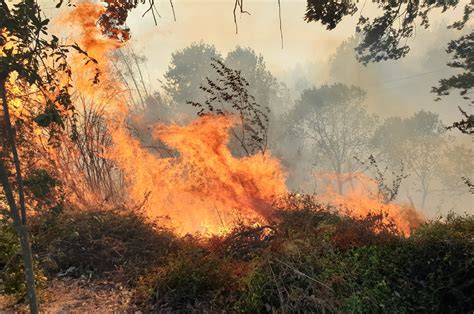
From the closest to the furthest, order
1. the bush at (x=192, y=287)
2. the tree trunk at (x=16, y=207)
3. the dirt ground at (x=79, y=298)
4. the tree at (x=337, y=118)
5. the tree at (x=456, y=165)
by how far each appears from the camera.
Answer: the tree trunk at (x=16, y=207) < the bush at (x=192, y=287) < the dirt ground at (x=79, y=298) < the tree at (x=456, y=165) < the tree at (x=337, y=118)

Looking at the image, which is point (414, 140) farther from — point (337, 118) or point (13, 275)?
point (13, 275)

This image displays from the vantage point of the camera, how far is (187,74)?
49000mm

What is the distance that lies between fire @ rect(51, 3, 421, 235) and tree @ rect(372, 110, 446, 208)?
106 ft

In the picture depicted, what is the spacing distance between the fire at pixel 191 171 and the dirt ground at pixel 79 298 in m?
3.32

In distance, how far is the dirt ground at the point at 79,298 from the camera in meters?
6.44

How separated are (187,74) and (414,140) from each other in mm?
28491

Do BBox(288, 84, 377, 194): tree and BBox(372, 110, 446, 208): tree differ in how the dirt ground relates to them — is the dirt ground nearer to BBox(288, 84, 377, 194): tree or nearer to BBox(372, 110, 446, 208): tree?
BBox(288, 84, 377, 194): tree

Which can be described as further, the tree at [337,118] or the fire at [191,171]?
the tree at [337,118]

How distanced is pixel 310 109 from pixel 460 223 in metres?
44.3

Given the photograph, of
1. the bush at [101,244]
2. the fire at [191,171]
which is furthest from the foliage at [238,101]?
the bush at [101,244]

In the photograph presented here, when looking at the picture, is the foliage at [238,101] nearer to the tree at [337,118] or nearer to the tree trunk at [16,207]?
the tree trunk at [16,207]

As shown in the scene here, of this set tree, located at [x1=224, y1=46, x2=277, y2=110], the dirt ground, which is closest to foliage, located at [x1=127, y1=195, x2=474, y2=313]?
the dirt ground

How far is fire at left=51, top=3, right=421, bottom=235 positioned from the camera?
11.0 metres

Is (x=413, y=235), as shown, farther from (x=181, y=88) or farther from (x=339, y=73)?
(x=339, y=73)
